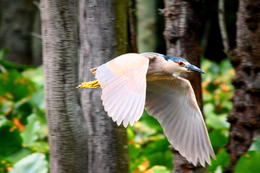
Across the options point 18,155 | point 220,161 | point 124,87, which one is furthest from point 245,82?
point 18,155

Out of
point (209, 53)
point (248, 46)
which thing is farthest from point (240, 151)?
point (209, 53)

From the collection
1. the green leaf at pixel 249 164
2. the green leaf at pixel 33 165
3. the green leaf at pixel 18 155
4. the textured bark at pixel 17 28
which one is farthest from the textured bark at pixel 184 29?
the textured bark at pixel 17 28

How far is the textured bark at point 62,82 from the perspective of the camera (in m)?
2.82

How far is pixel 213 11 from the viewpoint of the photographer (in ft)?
41.0

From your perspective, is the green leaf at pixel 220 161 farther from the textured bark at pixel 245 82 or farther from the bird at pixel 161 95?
the bird at pixel 161 95

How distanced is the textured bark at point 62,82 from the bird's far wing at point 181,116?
0.52 meters

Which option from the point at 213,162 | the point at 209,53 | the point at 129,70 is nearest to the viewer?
the point at 129,70

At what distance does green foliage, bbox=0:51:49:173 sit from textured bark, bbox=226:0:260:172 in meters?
1.26

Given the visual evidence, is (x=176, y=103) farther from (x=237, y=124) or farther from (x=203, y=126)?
(x=237, y=124)

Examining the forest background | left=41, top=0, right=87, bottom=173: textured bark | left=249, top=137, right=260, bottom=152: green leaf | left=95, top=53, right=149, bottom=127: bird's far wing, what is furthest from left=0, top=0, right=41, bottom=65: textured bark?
left=95, top=53, right=149, bottom=127: bird's far wing

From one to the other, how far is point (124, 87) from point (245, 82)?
1.43 m

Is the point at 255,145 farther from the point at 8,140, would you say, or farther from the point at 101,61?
the point at 8,140

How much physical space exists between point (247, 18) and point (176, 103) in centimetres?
79

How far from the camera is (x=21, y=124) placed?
483cm
